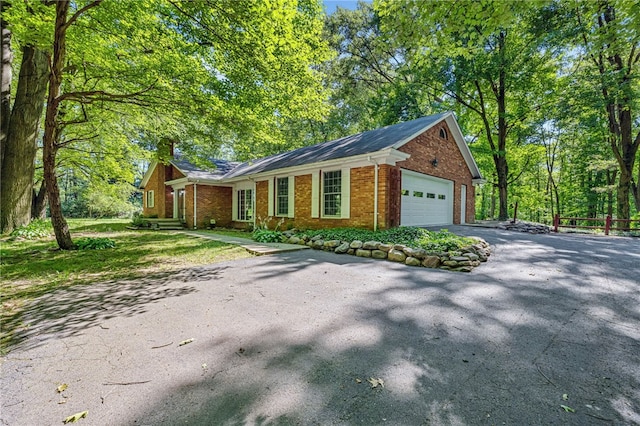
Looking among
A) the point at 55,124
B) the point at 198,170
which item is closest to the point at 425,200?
the point at 55,124

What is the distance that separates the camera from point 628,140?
13.6 m

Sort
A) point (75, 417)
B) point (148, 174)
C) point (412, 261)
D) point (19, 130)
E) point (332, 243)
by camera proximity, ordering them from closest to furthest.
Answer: point (75, 417)
point (412, 261)
point (332, 243)
point (19, 130)
point (148, 174)

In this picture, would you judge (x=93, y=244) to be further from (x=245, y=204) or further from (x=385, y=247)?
(x=385, y=247)

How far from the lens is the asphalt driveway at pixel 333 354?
1.81 m

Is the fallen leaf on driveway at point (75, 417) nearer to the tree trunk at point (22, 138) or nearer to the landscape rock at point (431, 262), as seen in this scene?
the landscape rock at point (431, 262)

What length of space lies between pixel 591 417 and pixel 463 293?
233 cm

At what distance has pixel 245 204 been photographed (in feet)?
50.1

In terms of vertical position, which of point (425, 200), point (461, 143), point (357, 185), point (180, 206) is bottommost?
point (180, 206)

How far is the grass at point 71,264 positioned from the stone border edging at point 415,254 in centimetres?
272

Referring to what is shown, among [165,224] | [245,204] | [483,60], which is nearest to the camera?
[483,60]

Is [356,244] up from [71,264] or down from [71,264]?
up

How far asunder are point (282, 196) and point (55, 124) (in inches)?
301

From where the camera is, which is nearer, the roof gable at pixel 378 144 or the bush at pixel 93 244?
the bush at pixel 93 244

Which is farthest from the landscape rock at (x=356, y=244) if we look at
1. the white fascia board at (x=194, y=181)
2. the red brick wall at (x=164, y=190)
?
the red brick wall at (x=164, y=190)
